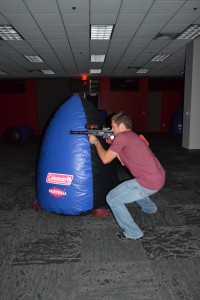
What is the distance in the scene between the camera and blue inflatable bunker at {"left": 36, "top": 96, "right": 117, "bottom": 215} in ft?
8.96

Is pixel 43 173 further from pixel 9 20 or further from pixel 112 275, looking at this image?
pixel 9 20

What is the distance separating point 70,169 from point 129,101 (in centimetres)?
1197

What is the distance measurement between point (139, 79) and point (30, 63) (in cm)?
648

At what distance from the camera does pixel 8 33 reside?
20.3 feet

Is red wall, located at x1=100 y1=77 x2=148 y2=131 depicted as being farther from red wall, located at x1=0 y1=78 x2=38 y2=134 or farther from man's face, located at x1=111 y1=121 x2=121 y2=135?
man's face, located at x1=111 y1=121 x2=121 y2=135

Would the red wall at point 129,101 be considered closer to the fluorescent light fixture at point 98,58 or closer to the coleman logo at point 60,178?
the fluorescent light fixture at point 98,58

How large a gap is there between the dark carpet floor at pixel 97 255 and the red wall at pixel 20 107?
1120cm

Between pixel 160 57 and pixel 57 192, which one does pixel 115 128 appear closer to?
pixel 57 192

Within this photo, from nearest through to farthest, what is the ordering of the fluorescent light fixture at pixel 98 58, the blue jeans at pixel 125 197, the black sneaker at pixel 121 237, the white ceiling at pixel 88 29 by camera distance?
the blue jeans at pixel 125 197 → the black sneaker at pixel 121 237 → the white ceiling at pixel 88 29 → the fluorescent light fixture at pixel 98 58

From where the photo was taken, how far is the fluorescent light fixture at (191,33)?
5.87 meters

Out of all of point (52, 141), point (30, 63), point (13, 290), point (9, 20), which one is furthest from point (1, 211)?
point (30, 63)

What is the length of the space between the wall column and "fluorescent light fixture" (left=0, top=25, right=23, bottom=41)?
480 cm

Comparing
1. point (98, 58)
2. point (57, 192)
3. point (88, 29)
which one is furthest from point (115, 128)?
point (98, 58)

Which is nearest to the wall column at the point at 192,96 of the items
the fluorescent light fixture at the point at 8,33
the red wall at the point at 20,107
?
the fluorescent light fixture at the point at 8,33
